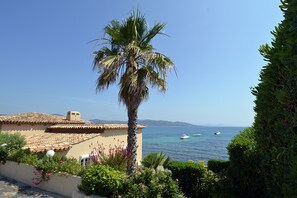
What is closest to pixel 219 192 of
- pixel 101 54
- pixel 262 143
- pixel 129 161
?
pixel 262 143

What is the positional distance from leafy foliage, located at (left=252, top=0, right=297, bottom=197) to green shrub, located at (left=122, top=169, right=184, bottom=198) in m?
3.76

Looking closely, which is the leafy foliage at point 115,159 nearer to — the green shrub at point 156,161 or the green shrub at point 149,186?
the green shrub at point 149,186

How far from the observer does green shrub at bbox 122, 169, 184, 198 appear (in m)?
6.35

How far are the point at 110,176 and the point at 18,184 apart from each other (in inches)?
234

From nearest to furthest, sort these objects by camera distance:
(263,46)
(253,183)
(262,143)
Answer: (262,143) → (263,46) → (253,183)

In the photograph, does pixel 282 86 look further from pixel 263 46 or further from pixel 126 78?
pixel 126 78

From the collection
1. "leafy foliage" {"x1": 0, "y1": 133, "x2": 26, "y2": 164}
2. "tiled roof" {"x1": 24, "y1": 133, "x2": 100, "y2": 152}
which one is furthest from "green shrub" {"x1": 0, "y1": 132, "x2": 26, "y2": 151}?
"tiled roof" {"x1": 24, "y1": 133, "x2": 100, "y2": 152}

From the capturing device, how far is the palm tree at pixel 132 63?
1075cm

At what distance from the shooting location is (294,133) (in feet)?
7.97

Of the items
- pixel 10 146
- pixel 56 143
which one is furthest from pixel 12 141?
pixel 56 143

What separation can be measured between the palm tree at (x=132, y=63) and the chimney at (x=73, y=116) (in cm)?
1782

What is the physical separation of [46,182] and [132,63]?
6361mm

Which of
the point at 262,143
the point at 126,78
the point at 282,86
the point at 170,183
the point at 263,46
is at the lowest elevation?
the point at 170,183

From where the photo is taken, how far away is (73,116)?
93.1ft
